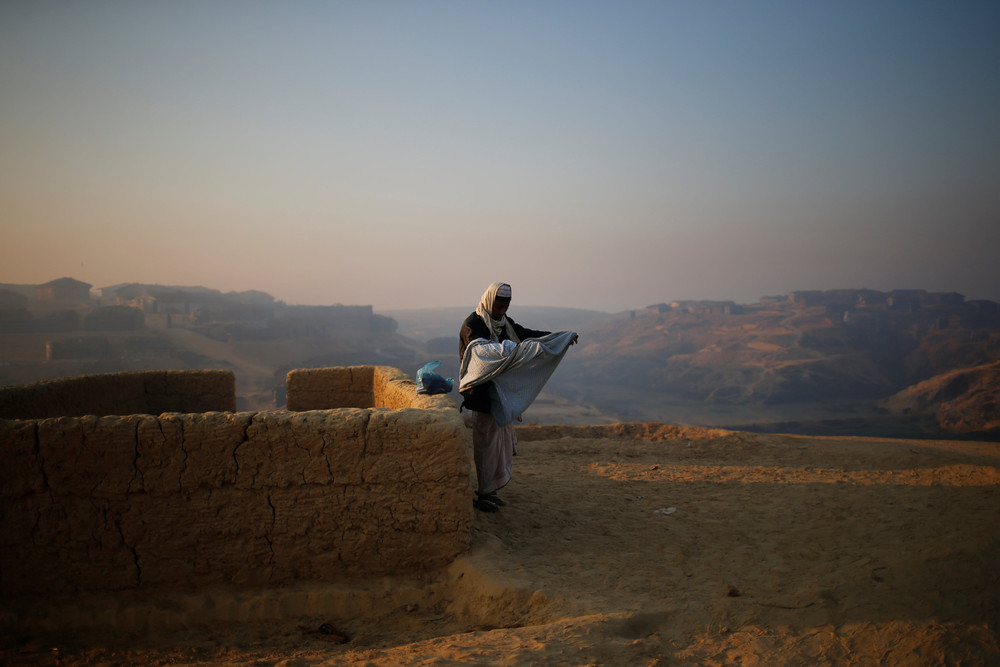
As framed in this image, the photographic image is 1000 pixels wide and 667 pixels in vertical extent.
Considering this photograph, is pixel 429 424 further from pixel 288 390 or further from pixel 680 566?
pixel 288 390

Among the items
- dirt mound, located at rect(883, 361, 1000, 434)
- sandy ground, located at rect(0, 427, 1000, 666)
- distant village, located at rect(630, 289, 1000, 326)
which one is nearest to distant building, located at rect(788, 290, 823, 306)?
distant village, located at rect(630, 289, 1000, 326)

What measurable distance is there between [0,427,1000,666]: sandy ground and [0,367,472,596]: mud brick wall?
16 centimetres

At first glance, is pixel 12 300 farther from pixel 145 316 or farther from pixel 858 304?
pixel 858 304

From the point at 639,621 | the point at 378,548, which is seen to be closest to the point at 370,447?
the point at 378,548

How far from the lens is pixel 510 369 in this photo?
4355 mm

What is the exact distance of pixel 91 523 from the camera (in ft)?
10.3

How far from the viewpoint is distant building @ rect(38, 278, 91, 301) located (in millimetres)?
40656

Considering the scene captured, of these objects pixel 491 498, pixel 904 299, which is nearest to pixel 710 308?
pixel 904 299

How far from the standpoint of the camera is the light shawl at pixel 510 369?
4.28 metres

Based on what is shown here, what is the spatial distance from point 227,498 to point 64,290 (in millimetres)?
50325

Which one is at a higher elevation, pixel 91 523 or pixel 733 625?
pixel 91 523

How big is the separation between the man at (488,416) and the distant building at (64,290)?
4937 centimetres

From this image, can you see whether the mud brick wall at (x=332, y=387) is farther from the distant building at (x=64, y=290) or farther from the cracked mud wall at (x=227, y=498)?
the distant building at (x=64, y=290)

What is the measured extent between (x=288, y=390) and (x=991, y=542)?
685cm
